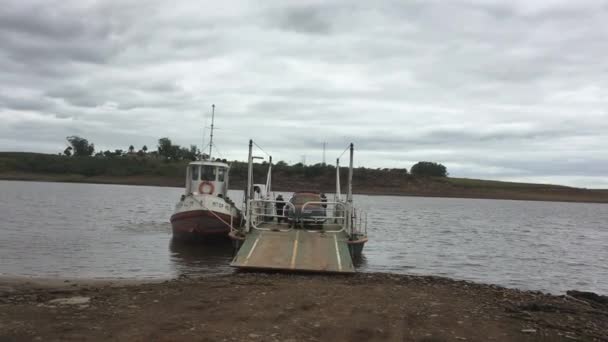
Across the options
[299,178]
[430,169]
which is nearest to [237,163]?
[299,178]

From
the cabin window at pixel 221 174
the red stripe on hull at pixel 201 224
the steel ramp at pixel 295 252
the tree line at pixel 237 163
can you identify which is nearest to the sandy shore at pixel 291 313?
the steel ramp at pixel 295 252

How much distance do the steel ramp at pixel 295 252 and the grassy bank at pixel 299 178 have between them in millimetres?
74114

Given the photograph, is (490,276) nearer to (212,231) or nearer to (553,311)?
(553,311)

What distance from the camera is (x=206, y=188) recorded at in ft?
73.7

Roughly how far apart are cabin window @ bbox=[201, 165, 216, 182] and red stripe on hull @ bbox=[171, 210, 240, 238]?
2.09 metres

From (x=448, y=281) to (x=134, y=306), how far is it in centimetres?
735

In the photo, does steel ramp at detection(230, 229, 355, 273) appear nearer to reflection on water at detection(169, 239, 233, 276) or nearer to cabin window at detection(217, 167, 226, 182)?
reflection on water at detection(169, 239, 233, 276)

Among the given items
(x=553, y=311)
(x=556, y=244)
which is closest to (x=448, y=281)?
(x=553, y=311)

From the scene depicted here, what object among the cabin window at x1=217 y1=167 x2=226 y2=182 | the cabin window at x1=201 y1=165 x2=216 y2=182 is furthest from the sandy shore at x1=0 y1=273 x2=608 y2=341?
the cabin window at x1=217 y1=167 x2=226 y2=182

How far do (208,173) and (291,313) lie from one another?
15.2 meters

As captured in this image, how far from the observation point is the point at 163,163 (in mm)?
112688

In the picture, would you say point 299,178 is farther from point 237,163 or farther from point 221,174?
point 221,174

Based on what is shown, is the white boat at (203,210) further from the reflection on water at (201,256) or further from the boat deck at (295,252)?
the boat deck at (295,252)

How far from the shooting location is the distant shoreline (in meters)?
99.8
